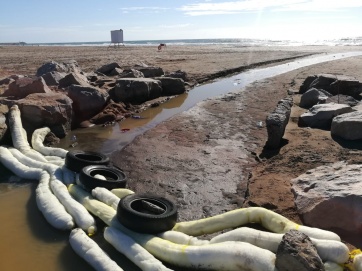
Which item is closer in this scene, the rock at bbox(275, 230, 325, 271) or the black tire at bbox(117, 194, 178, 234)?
the rock at bbox(275, 230, 325, 271)

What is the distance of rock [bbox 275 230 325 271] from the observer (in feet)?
13.4

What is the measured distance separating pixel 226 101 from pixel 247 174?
27.8 ft

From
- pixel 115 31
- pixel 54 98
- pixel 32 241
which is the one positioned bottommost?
pixel 32 241

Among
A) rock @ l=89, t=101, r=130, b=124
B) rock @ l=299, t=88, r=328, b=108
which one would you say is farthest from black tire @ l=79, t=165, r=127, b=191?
rock @ l=299, t=88, r=328, b=108

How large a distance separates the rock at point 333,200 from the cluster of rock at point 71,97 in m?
7.93

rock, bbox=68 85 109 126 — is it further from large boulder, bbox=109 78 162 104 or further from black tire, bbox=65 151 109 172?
black tire, bbox=65 151 109 172

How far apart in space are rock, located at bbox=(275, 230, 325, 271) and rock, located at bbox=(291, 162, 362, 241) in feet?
4.54

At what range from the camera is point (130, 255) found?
508cm

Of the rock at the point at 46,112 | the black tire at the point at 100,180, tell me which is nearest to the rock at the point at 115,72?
the rock at the point at 46,112

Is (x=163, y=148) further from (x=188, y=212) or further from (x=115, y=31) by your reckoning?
(x=115, y=31)

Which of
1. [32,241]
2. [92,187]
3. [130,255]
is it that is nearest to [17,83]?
[92,187]

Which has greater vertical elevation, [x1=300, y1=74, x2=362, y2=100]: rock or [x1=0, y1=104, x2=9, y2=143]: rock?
[x1=300, y1=74, x2=362, y2=100]: rock

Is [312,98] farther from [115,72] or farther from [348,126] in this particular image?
[115,72]

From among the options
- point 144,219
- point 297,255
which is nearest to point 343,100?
point 144,219
